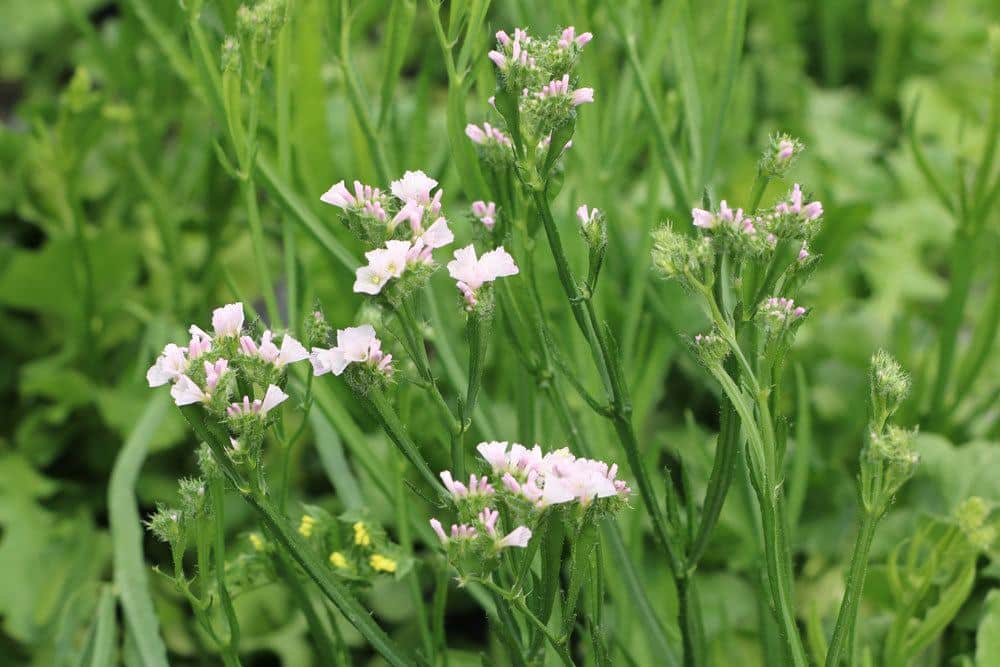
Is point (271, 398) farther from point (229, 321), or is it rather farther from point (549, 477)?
point (549, 477)

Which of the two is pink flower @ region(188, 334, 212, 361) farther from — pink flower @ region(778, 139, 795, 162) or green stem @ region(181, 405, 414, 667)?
pink flower @ region(778, 139, 795, 162)

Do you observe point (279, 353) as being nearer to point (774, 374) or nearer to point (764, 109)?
point (774, 374)

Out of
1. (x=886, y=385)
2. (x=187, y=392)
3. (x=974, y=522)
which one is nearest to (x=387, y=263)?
(x=187, y=392)

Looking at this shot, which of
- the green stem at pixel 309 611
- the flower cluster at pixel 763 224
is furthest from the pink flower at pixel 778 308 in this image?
the green stem at pixel 309 611

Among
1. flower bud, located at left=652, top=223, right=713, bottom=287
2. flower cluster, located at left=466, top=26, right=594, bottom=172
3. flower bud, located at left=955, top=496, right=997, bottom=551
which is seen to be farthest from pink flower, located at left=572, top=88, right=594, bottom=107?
flower bud, located at left=955, top=496, right=997, bottom=551

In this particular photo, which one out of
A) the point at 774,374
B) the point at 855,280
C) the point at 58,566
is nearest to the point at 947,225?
the point at 855,280

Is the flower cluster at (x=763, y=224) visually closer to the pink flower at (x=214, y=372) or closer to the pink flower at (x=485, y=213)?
the pink flower at (x=485, y=213)

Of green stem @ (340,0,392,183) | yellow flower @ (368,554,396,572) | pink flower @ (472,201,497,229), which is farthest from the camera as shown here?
green stem @ (340,0,392,183)
